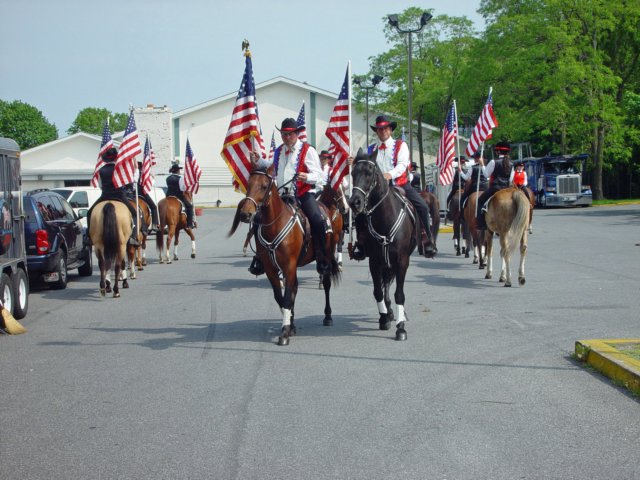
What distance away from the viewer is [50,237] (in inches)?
607

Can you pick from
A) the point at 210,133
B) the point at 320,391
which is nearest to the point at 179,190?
the point at 320,391

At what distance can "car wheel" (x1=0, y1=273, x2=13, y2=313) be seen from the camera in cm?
1117

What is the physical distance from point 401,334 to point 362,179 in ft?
6.42

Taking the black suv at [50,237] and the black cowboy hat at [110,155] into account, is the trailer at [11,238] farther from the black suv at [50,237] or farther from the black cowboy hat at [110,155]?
the black cowboy hat at [110,155]

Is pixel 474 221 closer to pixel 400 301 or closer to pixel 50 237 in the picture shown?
pixel 400 301

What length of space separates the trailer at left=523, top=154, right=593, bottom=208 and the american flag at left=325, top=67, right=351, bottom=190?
124 feet

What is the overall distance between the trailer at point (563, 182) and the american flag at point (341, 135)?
37.8 meters

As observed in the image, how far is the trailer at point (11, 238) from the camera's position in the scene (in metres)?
11.5

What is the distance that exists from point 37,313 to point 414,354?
6.90 metres

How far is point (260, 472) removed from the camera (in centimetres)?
518

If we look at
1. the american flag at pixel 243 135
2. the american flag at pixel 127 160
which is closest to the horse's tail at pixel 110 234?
the american flag at pixel 127 160

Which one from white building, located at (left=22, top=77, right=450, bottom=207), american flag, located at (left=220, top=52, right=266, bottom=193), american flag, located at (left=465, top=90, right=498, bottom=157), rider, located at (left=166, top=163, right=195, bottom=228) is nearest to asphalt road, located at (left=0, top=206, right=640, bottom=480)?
american flag, located at (left=220, top=52, right=266, bottom=193)

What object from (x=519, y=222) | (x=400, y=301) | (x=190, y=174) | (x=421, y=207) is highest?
(x=190, y=174)

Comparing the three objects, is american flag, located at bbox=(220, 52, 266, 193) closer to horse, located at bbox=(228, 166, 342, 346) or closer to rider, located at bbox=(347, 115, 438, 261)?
horse, located at bbox=(228, 166, 342, 346)
